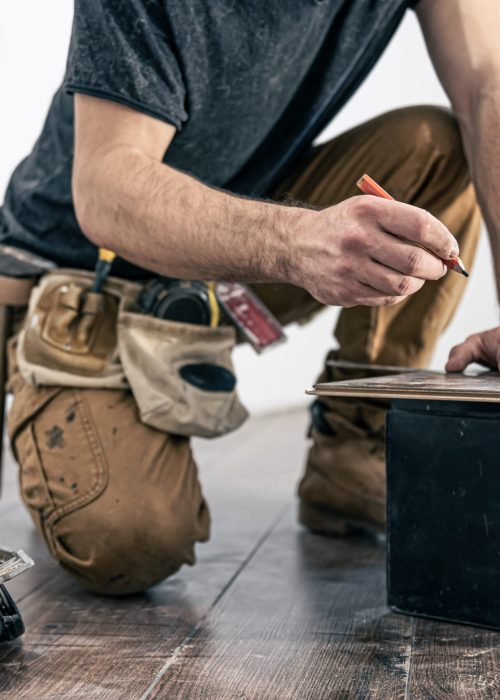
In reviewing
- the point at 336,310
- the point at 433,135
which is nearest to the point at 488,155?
the point at 433,135

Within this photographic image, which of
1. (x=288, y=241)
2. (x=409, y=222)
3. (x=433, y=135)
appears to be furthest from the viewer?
(x=433, y=135)

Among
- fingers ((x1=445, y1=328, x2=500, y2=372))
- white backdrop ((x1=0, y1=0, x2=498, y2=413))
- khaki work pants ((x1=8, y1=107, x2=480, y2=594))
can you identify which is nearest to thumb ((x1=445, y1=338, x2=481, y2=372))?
fingers ((x1=445, y1=328, x2=500, y2=372))

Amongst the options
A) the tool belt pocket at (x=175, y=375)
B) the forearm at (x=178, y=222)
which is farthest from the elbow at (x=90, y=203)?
the tool belt pocket at (x=175, y=375)

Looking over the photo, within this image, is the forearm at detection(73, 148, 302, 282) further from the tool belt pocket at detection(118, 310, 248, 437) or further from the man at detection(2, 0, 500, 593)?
the tool belt pocket at detection(118, 310, 248, 437)

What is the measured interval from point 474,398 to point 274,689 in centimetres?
37

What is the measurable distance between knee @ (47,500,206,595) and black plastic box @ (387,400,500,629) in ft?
1.10

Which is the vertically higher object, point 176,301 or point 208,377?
point 176,301

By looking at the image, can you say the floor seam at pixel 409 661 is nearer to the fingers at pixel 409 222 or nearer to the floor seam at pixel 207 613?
the floor seam at pixel 207 613

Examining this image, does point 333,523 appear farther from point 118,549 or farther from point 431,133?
point 431,133

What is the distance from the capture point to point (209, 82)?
1353 mm

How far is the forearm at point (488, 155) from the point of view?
1.35 metres

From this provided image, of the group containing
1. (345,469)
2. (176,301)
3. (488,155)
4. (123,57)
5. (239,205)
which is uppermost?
(123,57)

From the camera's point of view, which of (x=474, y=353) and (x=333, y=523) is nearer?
(x=474, y=353)

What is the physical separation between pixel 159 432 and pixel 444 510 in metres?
0.49
